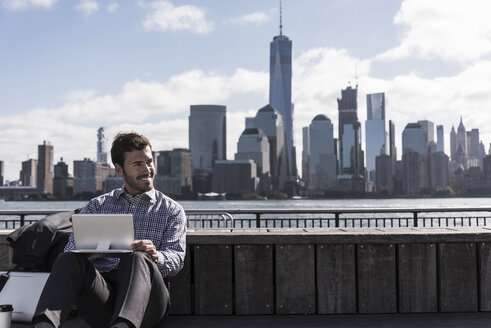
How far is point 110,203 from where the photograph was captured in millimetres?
3816

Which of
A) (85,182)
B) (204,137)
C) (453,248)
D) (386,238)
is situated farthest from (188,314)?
(204,137)

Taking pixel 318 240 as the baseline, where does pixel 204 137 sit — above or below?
above

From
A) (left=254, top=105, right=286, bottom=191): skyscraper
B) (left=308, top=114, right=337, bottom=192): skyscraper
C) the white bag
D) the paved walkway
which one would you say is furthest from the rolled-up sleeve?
Result: (left=254, top=105, right=286, bottom=191): skyscraper

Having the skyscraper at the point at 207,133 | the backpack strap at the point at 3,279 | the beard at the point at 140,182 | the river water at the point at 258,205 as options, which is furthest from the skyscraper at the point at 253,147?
the backpack strap at the point at 3,279

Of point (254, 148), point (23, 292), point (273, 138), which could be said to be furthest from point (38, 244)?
point (273, 138)

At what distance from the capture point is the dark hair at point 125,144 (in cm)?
366

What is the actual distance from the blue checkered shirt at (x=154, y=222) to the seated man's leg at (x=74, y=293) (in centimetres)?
38

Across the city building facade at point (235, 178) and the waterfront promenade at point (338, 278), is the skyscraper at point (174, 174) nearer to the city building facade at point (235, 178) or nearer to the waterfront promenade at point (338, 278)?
the city building facade at point (235, 178)

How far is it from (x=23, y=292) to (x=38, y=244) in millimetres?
348

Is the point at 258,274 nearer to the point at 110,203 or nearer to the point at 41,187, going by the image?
the point at 110,203

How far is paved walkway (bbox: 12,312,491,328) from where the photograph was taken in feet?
11.8

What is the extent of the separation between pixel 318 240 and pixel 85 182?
137090 mm

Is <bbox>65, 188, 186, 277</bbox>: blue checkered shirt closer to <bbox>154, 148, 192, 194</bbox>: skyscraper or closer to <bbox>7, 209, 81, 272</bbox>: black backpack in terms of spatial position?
<bbox>7, 209, 81, 272</bbox>: black backpack

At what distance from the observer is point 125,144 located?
3672 mm
